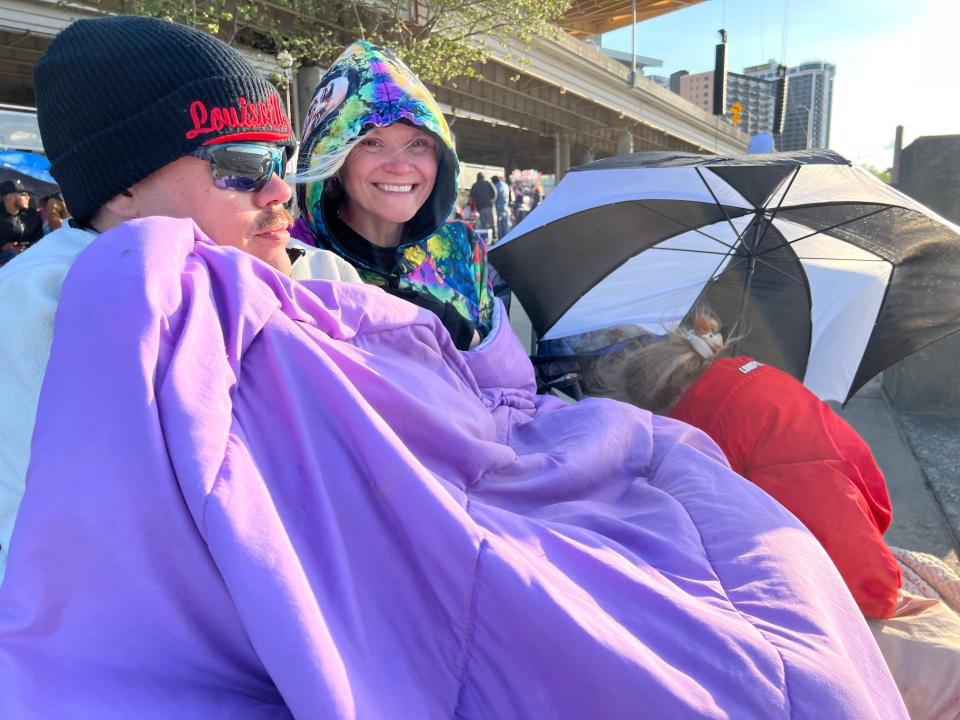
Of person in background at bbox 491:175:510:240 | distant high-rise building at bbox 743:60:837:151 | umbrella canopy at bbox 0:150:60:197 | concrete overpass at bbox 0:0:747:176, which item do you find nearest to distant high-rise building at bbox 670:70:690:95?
concrete overpass at bbox 0:0:747:176

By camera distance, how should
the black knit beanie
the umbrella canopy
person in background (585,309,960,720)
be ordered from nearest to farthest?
the black knit beanie
person in background (585,309,960,720)
the umbrella canopy

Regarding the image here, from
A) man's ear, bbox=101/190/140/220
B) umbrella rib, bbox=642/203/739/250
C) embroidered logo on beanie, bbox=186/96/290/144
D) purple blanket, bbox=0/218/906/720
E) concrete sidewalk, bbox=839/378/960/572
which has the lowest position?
concrete sidewalk, bbox=839/378/960/572

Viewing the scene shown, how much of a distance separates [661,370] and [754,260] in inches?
51.7

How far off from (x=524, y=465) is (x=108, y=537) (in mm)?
781

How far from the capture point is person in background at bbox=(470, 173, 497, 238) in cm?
1762

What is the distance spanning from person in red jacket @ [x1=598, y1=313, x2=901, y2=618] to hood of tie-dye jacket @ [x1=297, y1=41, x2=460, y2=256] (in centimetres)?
104

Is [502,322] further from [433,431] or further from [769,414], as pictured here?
[433,431]

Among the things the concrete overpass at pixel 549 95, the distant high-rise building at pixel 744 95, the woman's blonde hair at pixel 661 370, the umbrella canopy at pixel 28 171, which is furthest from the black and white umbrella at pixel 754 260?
the distant high-rise building at pixel 744 95

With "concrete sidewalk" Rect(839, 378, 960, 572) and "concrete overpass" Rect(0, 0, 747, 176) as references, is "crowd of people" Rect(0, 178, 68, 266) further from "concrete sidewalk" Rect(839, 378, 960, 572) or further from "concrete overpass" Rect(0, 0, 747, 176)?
"concrete sidewalk" Rect(839, 378, 960, 572)

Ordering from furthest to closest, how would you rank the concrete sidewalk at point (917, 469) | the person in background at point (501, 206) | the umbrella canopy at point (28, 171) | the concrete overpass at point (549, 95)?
the person in background at point (501, 206) → the concrete overpass at point (549, 95) → the umbrella canopy at point (28, 171) → the concrete sidewalk at point (917, 469)

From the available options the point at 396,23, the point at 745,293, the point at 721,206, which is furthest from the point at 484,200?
the point at 721,206

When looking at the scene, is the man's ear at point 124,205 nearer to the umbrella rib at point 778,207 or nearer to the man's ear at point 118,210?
the man's ear at point 118,210

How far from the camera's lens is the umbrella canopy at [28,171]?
9.98 metres

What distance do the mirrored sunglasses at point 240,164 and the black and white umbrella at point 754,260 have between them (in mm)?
1844
